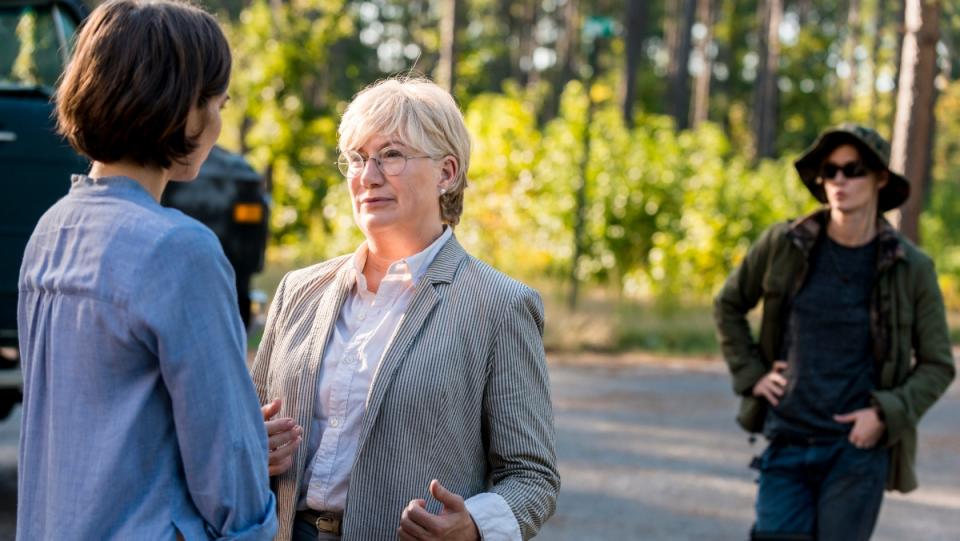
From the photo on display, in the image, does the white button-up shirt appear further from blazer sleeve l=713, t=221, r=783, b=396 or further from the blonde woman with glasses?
blazer sleeve l=713, t=221, r=783, b=396

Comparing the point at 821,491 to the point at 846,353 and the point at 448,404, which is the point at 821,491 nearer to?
the point at 846,353

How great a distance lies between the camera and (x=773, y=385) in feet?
17.2

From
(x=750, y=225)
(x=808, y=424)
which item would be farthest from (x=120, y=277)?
(x=750, y=225)

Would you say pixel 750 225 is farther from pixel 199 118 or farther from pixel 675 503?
pixel 199 118

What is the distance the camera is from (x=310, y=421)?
2.99m

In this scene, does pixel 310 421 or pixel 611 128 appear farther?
pixel 611 128

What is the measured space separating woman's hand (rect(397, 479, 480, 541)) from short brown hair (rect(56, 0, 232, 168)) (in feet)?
2.78

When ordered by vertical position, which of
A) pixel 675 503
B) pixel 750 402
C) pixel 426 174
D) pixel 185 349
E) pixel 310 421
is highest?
pixel 426 174

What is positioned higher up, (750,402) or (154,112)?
(154,112)

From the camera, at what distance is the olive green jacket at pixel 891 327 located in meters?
5.03

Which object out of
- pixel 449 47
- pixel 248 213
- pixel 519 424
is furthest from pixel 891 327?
pixel 449 47

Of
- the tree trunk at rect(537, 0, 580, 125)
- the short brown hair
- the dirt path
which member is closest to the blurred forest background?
the dirt path

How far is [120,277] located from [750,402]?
3.65m

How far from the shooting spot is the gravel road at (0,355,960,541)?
758cm
